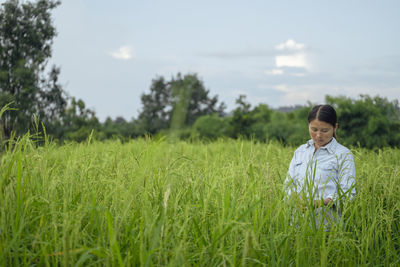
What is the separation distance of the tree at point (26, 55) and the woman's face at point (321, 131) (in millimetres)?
4074

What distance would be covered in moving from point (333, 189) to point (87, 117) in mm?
9980

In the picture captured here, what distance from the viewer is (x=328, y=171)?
7.70 feet

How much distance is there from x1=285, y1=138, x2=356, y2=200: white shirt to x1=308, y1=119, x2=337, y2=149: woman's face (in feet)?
0.14

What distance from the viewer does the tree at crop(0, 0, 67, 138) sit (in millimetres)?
5203

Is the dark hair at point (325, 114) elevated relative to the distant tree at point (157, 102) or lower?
→ lower

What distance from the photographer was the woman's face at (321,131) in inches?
93.0

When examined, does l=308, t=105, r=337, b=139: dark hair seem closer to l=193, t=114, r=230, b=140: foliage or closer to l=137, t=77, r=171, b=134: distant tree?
l=193, t=114, r=230, b=140: foliage

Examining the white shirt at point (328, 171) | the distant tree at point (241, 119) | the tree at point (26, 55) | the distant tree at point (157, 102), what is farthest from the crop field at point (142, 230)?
the distant tree at point (157, 102)

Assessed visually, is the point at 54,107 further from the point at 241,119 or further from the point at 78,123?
the point at 241,119

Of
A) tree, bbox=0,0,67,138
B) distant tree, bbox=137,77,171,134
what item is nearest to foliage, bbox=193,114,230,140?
tree, bbox=0,0,67,138

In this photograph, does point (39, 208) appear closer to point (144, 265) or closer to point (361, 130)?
point (144, 265)

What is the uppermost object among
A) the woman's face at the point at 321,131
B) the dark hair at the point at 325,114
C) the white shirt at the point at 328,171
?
the dark hair at the point at 325,114

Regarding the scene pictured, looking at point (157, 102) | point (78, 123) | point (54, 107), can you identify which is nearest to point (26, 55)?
point (54, 107)

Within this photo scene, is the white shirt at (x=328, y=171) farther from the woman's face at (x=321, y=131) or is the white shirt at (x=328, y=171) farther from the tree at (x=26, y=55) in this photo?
the tree at (x=26, y=55)
